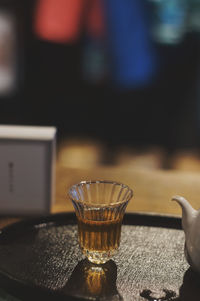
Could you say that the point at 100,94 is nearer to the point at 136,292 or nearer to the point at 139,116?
the point at 139,116

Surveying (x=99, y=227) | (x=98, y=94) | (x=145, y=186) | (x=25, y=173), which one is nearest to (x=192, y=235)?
(x=99, y=227)

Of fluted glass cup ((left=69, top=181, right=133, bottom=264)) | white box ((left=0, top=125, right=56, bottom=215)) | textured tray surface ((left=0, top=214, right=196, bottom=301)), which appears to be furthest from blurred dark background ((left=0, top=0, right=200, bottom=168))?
fluted glass cup ((left=69, top=181, right=133, bottom=264))

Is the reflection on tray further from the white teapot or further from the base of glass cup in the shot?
the white teapot

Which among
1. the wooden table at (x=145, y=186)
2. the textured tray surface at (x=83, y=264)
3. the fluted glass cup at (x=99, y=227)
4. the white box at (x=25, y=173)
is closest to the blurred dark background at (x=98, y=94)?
the wooden table at (x=145, y=186)

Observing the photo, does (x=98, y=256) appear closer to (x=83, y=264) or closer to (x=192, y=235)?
(x=83, y=264)

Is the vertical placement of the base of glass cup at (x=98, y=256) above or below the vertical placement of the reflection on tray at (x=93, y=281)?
above

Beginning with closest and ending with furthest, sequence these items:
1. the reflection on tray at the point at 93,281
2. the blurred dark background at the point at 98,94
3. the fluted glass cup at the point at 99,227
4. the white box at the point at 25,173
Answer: the reflection on tray at the point at 93,281 → the fluted glass cup at the point at 99,227 → the white box at the point at 25,173 → the blurred dark background at the point at 98,94

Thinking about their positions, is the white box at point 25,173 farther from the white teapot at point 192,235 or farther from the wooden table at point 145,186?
the white teapot at point 192,235
